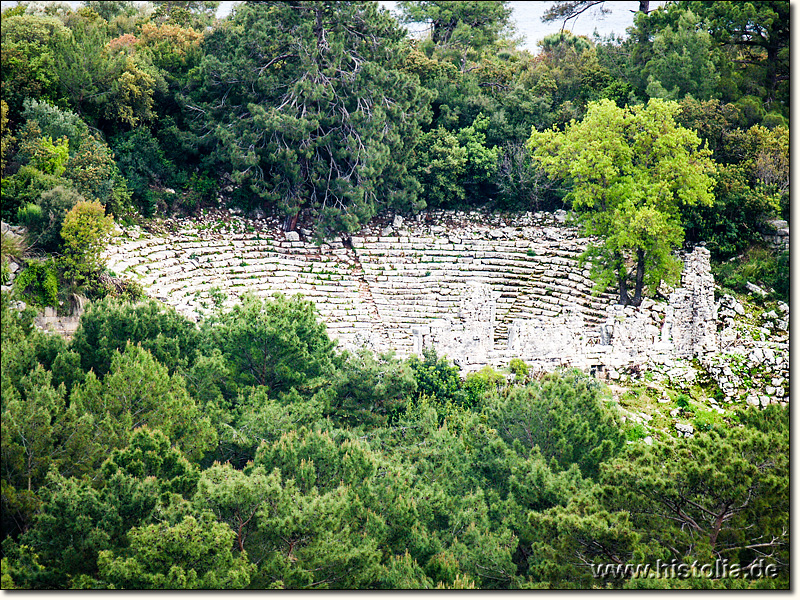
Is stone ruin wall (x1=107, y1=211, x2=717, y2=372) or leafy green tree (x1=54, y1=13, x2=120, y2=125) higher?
leafy green tree (x1=54, y1=13, x2=120, y2=125)

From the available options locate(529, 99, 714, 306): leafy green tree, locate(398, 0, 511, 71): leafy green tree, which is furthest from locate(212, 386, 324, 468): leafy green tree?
locate(398, 0, 511, 71): leafy green tree

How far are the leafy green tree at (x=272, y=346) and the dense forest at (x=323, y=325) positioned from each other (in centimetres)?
8

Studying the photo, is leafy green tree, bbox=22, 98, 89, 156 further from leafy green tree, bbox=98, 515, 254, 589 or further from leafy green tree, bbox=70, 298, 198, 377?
leafy green tree, bbox=98, 515, 254, 589

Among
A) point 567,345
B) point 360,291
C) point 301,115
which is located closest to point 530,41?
point 301,115

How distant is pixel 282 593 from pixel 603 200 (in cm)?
2041

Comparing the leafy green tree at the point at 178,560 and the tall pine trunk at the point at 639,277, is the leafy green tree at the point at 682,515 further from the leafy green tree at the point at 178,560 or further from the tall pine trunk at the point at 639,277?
the tall pine trunk at the point at 639,277

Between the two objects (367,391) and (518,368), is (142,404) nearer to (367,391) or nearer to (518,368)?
(367,391)

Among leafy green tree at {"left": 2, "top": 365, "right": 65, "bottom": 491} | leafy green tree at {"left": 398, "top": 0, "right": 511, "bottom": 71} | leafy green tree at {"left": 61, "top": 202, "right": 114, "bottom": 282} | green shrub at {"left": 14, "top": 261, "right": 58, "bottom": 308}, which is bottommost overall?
leafy green tree at {"left": 2, "top": 365, "right": 65, "bottom": 491}

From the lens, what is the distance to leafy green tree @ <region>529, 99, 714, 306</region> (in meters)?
31.2

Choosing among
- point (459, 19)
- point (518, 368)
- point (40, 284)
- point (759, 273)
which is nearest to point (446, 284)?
point (518, 368)

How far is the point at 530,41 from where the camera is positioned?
4825 cm

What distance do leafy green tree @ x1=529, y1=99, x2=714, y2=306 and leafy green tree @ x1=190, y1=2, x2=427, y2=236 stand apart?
24.1 feet

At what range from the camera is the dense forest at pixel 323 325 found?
1703 centimetres

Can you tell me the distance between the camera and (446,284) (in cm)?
3388
